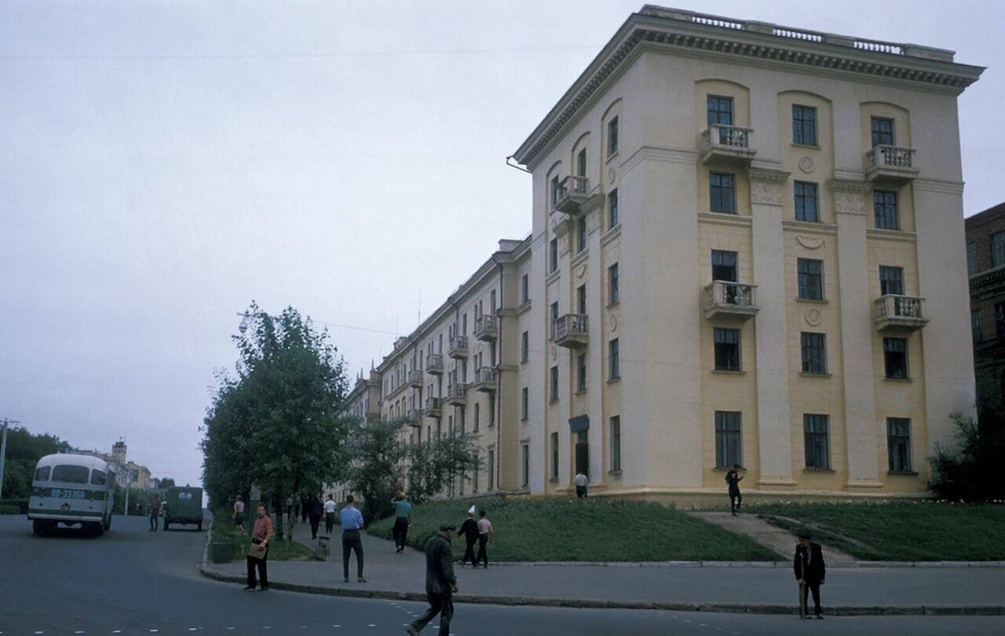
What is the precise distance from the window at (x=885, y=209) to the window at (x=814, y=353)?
5.67 metres

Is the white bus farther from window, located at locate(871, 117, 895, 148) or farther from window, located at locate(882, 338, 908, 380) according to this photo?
window, located at locate(871, 117, 895, 148)

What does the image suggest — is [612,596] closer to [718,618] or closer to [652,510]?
[718,618]

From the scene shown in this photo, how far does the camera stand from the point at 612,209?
42750 mm

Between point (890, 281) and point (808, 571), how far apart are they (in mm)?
27224

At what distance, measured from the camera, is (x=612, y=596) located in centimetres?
1992

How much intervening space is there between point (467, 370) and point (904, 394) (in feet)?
108

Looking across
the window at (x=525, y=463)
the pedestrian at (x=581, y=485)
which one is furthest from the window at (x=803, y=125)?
the window at (x=525, y=463)

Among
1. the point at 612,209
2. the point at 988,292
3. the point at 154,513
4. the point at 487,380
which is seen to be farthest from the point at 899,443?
the point at 154,513

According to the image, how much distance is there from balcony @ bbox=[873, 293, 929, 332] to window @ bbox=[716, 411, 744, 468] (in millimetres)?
6947

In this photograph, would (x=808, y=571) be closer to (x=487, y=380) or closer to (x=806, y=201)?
(x=806, y=201)

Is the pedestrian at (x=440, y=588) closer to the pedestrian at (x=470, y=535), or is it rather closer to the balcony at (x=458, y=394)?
the pedestrian at (x=470, y=535)

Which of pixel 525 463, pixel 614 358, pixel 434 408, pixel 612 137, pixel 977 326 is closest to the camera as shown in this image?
pixel 614 358

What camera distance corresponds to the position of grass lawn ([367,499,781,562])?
90.8 feet

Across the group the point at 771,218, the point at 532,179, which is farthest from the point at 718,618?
the point at 532,179
